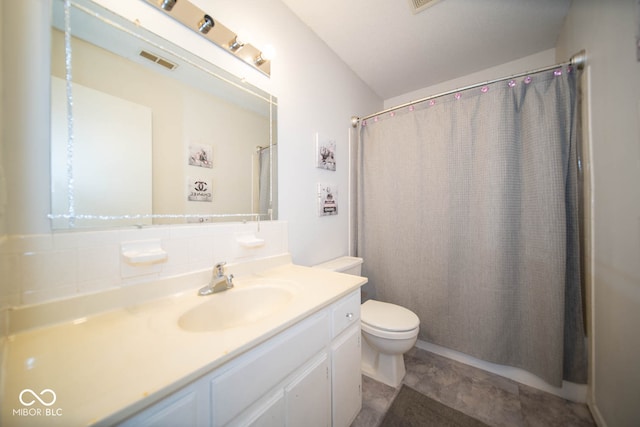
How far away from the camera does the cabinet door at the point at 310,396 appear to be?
73 cm

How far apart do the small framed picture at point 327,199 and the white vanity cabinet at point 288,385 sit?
74 centimetres

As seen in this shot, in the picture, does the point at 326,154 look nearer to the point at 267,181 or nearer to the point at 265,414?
the point at 267,181

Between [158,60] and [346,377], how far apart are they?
1.62m

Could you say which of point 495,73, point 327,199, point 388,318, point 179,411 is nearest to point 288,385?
point 179,411

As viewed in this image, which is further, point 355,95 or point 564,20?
point 355,95

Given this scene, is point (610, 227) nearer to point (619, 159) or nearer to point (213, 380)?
point (619, 159)

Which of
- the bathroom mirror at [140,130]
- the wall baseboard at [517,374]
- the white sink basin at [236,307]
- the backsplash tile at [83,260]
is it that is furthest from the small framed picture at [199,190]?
the wall baseboard at [517,374]

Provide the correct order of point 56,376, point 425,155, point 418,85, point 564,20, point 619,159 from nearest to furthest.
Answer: point 56,376 < point 619,159 < point 564,20 < point 425,155 < point 418,85

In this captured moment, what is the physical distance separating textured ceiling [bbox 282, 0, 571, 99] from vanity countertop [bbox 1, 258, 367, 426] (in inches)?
70.8

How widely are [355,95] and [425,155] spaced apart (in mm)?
893

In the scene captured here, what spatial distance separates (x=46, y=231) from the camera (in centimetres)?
64

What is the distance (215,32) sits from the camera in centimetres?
102

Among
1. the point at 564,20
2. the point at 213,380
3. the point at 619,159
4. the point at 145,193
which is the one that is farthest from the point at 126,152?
the point at 564,20

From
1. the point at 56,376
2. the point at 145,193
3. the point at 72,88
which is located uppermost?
the point at 72,88
